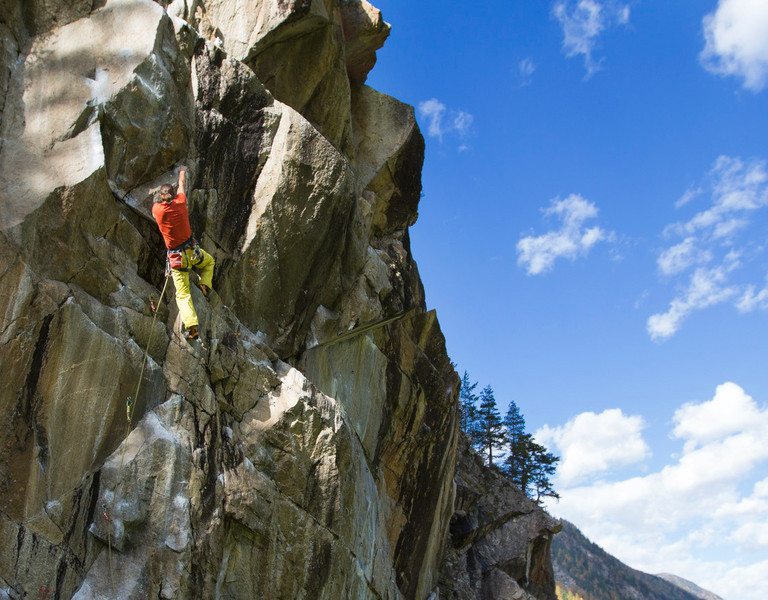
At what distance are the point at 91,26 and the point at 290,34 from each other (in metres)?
4.83

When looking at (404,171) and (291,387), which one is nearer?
(291,387)

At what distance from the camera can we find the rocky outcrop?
27828mm

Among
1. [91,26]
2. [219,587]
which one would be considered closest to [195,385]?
[219,587]

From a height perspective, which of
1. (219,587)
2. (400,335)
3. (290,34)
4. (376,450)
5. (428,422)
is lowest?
(219,587)

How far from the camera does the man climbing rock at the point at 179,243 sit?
1091 cm

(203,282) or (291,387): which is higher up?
(203,282)

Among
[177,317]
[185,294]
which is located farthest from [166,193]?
[177,317]

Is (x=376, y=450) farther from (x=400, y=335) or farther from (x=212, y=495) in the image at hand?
(x=212, y=495)

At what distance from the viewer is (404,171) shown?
63.7ft

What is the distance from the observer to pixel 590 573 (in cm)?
11769

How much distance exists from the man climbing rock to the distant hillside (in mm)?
101657

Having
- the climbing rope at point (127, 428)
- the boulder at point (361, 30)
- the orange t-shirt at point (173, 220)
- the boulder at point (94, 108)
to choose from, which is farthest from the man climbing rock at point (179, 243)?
the boulder at point (361, 30)

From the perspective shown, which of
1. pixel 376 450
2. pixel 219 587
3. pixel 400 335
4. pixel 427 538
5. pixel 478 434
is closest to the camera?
pixel 219 587

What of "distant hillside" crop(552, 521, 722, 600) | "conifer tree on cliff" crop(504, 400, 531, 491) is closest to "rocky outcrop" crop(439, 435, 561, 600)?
"conifer tree on cliff" crop(504, 400, 531, 491)
